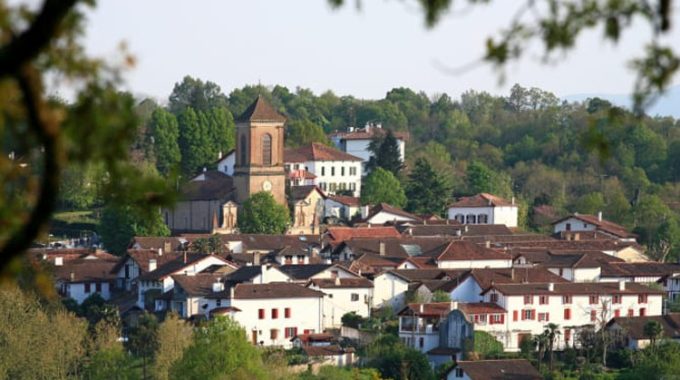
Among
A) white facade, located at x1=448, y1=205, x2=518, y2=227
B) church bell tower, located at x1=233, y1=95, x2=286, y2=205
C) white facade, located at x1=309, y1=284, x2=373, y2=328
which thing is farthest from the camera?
white facade, located at x1=448, y1=205, x2=518, y2=227

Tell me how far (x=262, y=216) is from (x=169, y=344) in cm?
2184

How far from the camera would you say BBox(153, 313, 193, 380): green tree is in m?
36.9

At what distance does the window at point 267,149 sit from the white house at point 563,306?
1767 centimetres

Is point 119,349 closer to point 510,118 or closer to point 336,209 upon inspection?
point 336,209

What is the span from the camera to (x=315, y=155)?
71.2 metres

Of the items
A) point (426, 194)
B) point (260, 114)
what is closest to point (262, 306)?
point (260, 114)

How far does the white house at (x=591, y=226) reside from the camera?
6269 cm

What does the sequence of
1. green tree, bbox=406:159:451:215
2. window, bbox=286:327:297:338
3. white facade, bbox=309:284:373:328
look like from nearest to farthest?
window, bbox=286:327:297:338
white facade, bbox=309:284:373:328
green tree, bbox=406:159:451:215

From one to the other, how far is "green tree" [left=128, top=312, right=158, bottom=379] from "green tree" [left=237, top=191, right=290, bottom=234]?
1845cm

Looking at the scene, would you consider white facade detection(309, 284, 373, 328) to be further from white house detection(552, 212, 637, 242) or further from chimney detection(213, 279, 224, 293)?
white house detection(552, 212, 637, 242)

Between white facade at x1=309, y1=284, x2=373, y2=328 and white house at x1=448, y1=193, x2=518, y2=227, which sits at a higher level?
white house at x1=448, y1=193, x2=518, y2=227

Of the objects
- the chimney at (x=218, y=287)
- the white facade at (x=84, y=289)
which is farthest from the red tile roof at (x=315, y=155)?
the chimney at (x=218, y=287)

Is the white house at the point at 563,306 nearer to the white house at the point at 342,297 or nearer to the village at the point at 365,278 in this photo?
the village at the point at 365,278

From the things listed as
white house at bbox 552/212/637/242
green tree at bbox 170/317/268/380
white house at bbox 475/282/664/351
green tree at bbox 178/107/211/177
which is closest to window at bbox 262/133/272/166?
green tree at bbox 178/107/211/177
